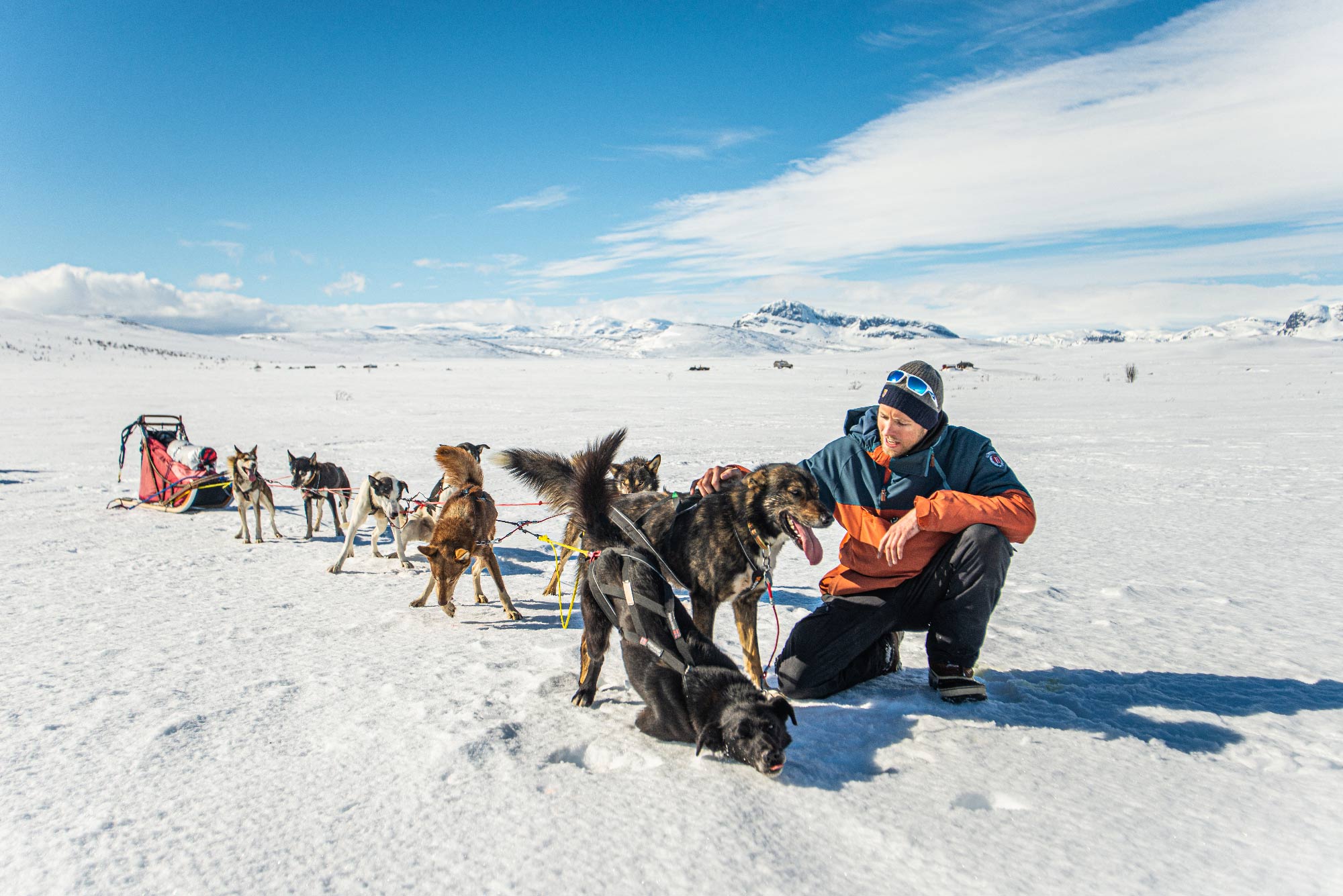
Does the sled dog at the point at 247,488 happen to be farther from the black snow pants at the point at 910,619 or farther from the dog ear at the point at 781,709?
the dog ear at the point at 781,709

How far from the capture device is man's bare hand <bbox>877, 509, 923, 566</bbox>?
2715 mm

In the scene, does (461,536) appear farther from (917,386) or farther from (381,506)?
(917,386)

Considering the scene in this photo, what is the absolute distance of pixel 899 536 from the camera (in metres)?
2.72

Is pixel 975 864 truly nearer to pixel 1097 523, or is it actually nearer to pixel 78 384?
pixel 1097 523

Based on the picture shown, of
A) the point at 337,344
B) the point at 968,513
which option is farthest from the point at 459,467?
the point at 337,344

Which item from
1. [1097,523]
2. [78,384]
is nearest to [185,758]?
[1097,523]

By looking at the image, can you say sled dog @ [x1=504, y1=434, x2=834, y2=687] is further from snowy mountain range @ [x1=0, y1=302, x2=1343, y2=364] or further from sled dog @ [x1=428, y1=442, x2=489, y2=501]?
snowy mountain range @ [x1=0, y1=302, x2=1343, y2=364]

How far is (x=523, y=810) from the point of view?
201 centimetres

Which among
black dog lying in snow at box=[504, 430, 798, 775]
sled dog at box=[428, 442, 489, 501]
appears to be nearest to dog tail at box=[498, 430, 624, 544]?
black dog lying in snow at box=[504, 430, 798, 775]

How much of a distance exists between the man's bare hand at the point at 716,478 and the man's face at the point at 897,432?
2.39 ft

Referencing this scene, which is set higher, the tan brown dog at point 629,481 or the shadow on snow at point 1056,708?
the tan brown dog at point 629,481

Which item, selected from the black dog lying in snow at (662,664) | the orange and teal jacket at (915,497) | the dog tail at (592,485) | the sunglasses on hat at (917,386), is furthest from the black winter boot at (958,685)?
the dog tail at (592,485)

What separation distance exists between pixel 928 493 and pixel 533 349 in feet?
575

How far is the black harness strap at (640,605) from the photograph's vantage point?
244 centimetres
